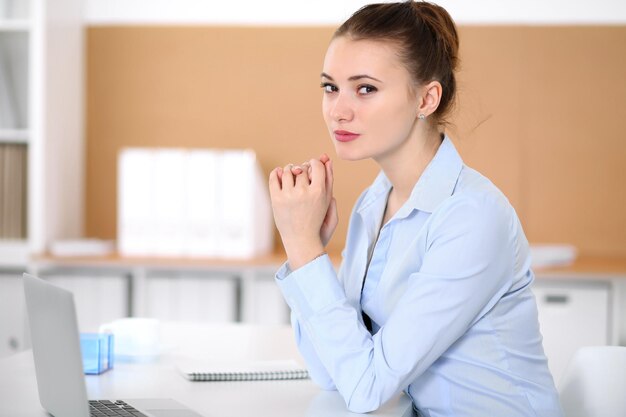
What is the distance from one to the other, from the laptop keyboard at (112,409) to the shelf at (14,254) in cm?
250

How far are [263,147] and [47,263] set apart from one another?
109 cm

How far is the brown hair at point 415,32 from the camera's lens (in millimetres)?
1697

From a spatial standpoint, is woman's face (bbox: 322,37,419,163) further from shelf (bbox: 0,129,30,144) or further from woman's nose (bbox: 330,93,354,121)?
shelf (bbox: 0,129,30,144)

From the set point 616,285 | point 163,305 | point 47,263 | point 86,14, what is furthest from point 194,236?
point 616,285

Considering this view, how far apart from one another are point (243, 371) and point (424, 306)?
0.42 metres

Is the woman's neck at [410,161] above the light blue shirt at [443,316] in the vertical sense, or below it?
above

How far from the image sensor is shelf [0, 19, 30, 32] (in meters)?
3.81

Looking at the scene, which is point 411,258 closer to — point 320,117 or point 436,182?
point 436,182

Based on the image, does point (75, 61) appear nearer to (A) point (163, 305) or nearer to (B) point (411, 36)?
(A) point (163, 305)

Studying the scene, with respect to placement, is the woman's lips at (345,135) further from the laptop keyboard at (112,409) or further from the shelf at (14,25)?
the shelf at (14,25)

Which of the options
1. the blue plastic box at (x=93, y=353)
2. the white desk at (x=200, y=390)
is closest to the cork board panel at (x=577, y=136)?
the white desk at (x=200, y=390)

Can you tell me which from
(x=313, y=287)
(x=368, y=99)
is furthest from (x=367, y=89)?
(x=313, y=287)

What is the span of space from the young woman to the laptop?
0.98ft

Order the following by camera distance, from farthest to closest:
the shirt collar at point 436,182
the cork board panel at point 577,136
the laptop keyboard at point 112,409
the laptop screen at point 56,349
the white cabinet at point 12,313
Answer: the cork board panel at point 577,136, the white cabinet at point 12,313, the shirt collar at point 436,182, the laptop keyboard at point 112,409, the laptop screen at point 56,349
